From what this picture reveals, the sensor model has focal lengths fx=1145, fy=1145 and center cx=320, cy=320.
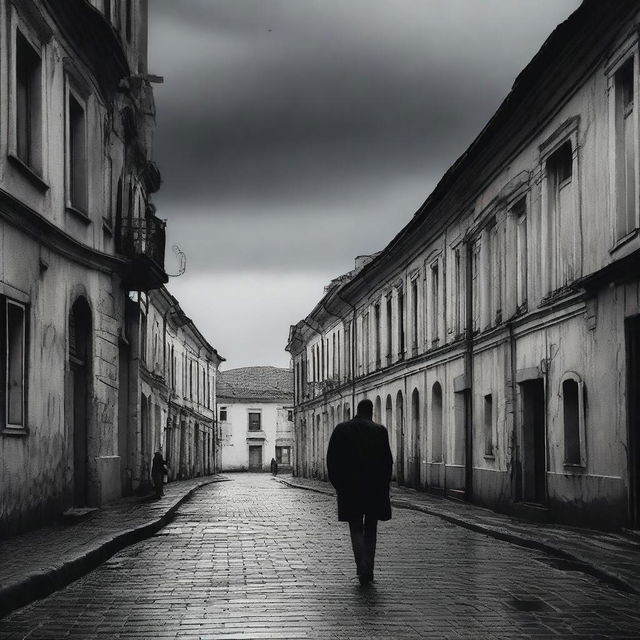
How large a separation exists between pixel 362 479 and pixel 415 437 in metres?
20.9

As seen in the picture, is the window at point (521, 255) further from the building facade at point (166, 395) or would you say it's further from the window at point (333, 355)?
the window at point (333, 355)

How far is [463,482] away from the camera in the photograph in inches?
961

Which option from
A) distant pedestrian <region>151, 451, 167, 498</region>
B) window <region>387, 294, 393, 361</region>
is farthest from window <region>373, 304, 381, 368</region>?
distant pedestrian <region>151, 451, 167, 498</region>

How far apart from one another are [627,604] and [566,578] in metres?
1.63

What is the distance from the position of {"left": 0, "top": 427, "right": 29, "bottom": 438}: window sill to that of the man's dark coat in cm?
502

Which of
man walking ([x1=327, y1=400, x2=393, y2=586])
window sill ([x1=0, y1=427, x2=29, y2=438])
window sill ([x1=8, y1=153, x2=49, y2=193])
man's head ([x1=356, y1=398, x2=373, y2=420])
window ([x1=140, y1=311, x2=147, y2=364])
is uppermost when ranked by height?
window sill ([x1=8, y1=153, x2=49, y2=193])

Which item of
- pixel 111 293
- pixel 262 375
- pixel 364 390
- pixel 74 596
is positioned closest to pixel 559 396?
pixel 111 293

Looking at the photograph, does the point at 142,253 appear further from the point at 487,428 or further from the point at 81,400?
the point at 487,428

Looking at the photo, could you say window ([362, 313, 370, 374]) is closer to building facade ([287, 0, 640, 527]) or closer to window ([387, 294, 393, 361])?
window ([387, 294, 393, 361])

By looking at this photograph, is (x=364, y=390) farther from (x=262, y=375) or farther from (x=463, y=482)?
(x=262, y=375)

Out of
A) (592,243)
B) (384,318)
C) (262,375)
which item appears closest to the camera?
(592,243)

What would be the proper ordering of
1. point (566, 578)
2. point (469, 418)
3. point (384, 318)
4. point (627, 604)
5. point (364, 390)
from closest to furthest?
1. point (627, 604)
2. point (566, 578)
3. point (469, 418)
4. point (384, 318)
5. point (364, 390)

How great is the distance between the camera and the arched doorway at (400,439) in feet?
107

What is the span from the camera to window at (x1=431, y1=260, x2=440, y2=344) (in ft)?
92.1
